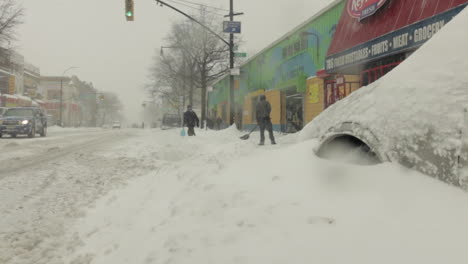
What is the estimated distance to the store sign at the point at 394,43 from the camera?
25.0 ft

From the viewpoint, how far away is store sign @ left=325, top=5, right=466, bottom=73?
25.0 feet

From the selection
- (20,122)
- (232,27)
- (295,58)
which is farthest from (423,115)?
(20,122)

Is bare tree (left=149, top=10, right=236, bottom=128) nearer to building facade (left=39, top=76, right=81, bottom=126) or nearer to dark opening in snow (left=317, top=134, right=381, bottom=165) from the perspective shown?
dark opening in snow (left=317, top=134, right=381, bottom=165)

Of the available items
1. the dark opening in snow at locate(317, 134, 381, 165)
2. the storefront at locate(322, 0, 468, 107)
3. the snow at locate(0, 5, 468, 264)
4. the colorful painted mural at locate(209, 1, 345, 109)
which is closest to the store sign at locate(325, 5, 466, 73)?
the storefront at locate(322, 0, 468, 107)

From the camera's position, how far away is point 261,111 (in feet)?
37.7

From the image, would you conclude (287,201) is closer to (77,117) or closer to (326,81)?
(326,81)

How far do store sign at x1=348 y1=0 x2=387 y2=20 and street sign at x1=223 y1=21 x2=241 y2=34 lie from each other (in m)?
5.92

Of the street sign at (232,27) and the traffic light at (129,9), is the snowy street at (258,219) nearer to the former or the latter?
the traffic light at (129,9)

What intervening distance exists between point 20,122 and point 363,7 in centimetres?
1890

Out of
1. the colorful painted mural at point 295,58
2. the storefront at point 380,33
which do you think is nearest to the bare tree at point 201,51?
the colorful painted mural at point 295,58

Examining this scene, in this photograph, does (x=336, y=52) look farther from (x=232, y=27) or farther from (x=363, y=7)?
(x=232, y=27)

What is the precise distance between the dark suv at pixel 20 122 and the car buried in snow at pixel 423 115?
2070 centimetres

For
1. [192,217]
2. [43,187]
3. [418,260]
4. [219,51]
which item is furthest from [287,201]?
[219,51]

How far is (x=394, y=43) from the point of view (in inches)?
352
